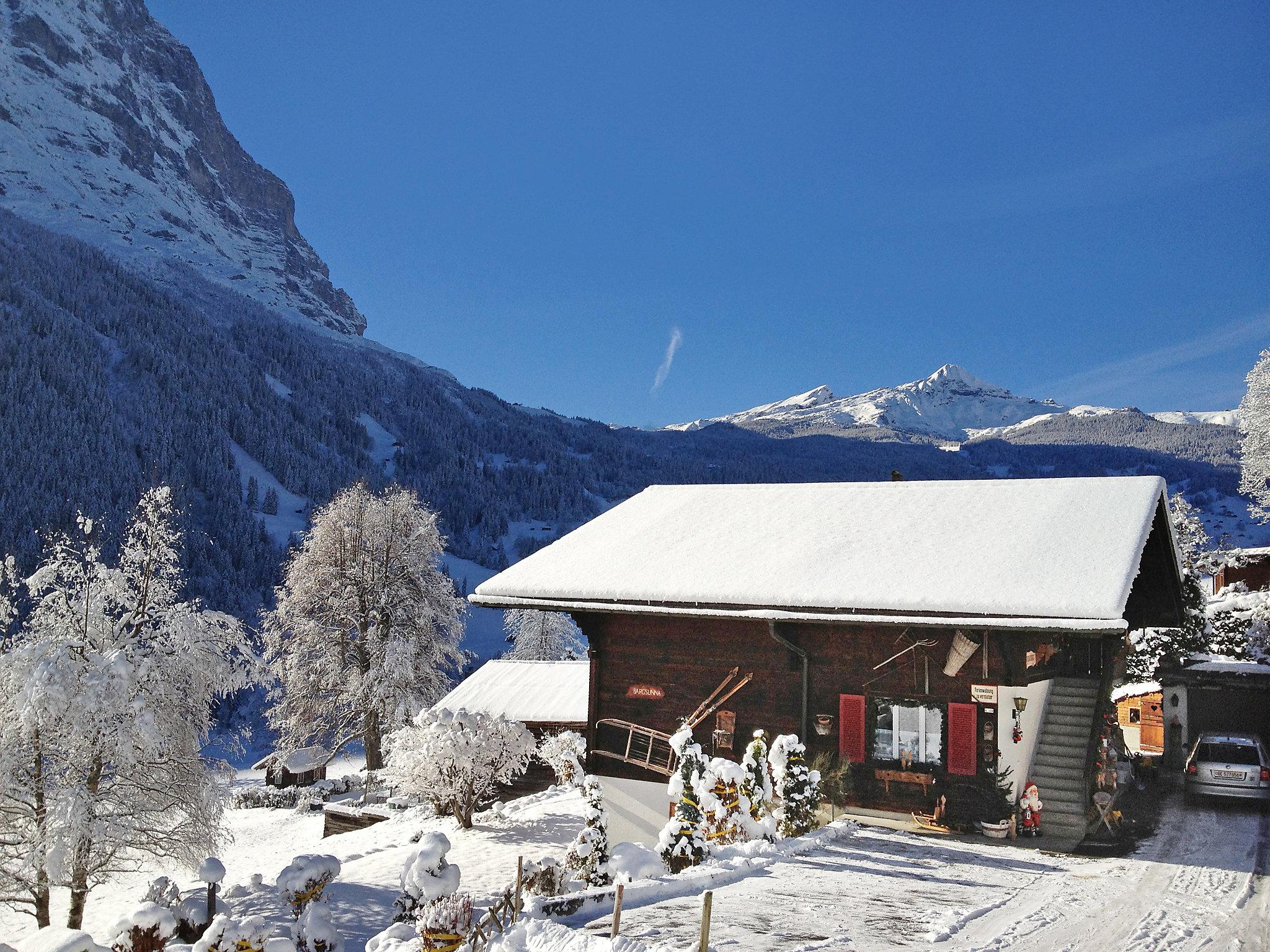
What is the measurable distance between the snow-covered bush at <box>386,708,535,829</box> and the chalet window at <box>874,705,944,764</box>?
1179 cm

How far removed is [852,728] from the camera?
14.0m

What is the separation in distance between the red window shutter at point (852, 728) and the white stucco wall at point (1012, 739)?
207cm

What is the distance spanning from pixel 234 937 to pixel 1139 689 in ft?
86.8

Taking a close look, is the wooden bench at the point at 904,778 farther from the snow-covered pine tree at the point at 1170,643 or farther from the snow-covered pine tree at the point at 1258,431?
the snow-covered pine tree at the point at 1258,431

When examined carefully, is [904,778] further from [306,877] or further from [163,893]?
[163,893]

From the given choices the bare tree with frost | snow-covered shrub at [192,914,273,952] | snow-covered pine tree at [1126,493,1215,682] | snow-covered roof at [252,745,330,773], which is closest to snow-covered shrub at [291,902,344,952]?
snow-covered shrub at [192,914,273,952]

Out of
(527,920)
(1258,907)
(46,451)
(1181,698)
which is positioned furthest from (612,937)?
(46,451)

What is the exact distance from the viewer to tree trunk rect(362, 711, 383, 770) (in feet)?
106

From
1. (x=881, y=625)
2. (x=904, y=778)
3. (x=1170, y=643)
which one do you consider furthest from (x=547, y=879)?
(x=1170, y=643)

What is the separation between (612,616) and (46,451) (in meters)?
93.8

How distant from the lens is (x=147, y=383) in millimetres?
114875

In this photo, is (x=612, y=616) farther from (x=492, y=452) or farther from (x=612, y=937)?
(x=492, y=452)

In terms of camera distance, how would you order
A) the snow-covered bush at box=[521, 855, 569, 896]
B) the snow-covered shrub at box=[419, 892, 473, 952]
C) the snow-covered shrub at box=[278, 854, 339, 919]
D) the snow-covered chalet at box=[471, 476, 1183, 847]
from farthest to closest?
the snow-covered chalet at box=[471, 476, 1183, 847], the snow-covered bush at box=[521, 855, 569, 896], the snow-covered shrub at box=[278, 854, 339, 919], the snow-covered shrub at box=[419, 892, 473, 952]

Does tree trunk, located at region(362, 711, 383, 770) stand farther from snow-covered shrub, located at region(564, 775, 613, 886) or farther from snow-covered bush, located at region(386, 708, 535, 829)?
snow-covered shrub, located at region(564, 775, 613, 886)
